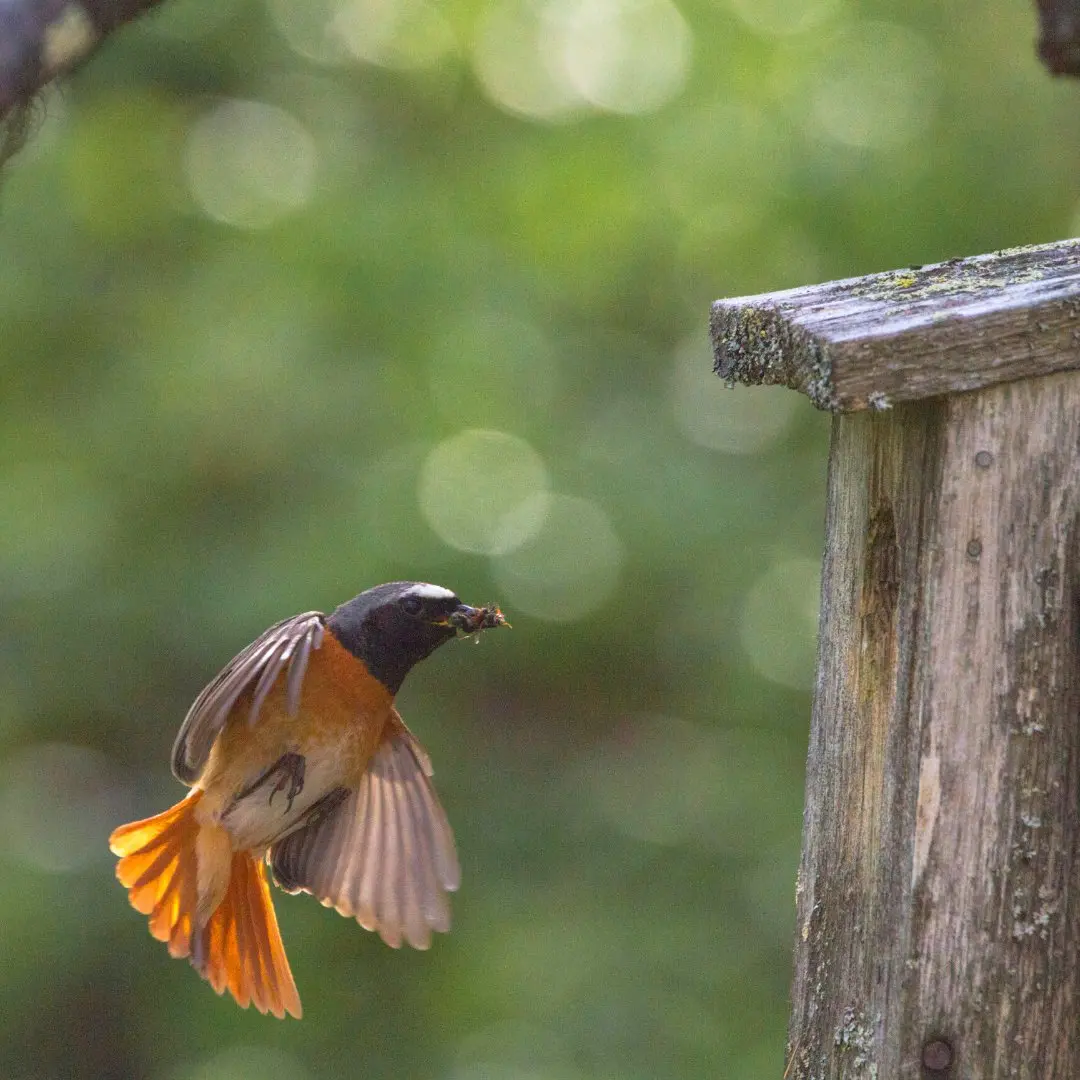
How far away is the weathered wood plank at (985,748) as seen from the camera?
201cm

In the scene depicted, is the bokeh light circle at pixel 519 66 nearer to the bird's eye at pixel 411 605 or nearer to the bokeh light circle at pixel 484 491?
the bokeh light circle at pixel 484 491

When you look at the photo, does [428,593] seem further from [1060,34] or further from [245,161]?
[245,161]

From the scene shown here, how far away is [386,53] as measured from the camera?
243 inches

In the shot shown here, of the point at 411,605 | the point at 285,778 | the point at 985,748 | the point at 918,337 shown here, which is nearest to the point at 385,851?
the point at 285,778

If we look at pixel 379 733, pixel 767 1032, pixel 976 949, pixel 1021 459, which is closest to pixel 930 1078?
pixel 976 949

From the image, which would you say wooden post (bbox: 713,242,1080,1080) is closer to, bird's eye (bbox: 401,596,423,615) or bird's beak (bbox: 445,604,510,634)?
bird's beak (bbox: 445,604,510,634)

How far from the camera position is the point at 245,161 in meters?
6.20

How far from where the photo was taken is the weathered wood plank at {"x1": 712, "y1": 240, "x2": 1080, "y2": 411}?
1.91 metres

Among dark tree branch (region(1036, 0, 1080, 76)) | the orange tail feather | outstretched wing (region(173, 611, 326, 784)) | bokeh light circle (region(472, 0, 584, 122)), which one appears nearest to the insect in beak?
outstretched wing (region(173, 611, 326, 784))

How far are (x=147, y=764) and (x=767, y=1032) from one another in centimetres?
286

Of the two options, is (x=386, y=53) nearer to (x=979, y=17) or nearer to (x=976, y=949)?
(x=979, y=17)

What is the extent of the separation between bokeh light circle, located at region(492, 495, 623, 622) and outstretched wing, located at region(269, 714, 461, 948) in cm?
189

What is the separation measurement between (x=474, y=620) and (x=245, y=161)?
3.69 m

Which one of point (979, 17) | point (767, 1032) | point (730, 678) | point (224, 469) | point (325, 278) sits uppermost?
point (979, 17)
